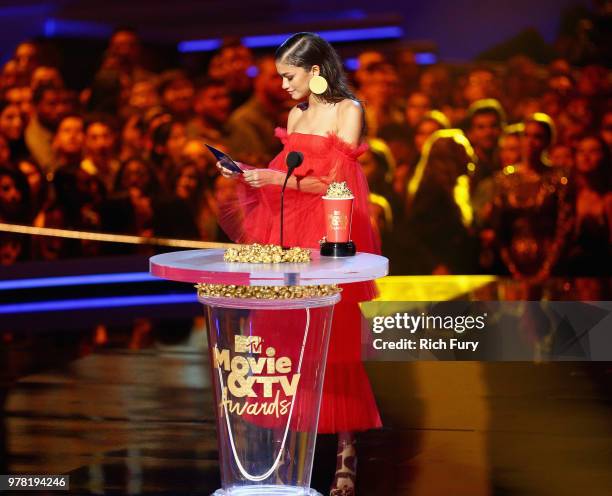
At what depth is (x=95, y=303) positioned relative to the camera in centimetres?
836

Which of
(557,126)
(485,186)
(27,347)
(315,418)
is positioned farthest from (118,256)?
(315,418)

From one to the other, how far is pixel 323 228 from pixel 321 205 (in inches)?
2.9

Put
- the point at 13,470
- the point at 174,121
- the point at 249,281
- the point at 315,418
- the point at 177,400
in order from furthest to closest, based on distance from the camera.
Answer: the point at 174,121
the point at 177,400
the point at 13,470
the point at 315,418
the point at 249,281

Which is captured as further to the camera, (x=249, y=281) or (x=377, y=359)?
(x=377, y=359)

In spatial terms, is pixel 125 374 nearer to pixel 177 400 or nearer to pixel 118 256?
pixel 177 400

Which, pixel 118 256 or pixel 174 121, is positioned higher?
pixel 174 121

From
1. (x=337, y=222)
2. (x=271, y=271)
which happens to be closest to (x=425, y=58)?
(x=337, y=222)

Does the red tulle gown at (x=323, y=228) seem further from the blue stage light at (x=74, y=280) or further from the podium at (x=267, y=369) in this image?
the blue stage light at (x=74, y=280)

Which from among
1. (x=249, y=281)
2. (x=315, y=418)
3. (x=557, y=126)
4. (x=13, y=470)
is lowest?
(x=13, y=470)

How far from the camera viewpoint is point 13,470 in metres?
4.07

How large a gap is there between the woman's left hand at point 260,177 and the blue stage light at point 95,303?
478 cm

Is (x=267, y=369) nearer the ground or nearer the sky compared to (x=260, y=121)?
nearer the ground

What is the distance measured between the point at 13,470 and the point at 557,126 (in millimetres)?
5689

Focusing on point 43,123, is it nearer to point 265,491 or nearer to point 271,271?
point 265,491
